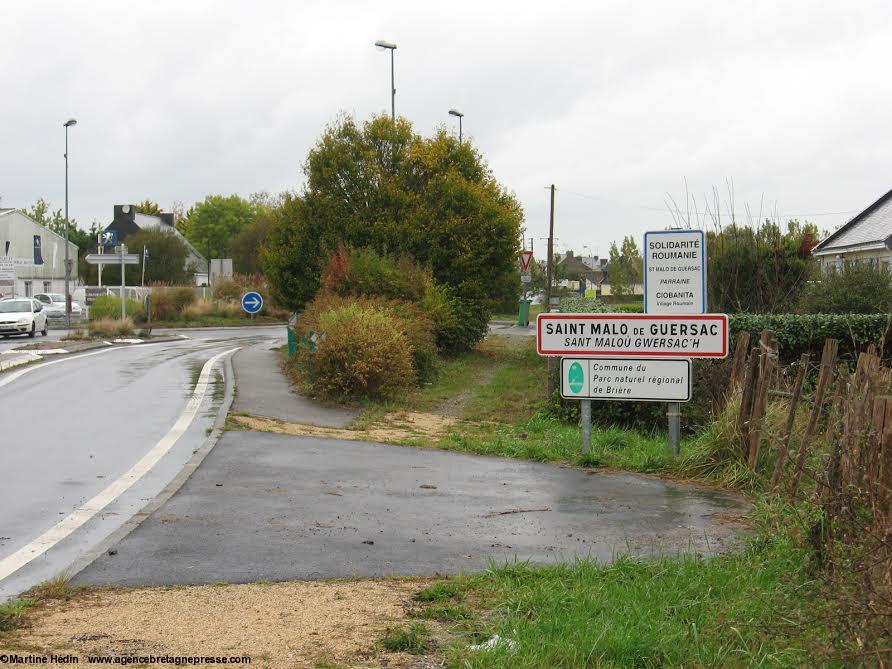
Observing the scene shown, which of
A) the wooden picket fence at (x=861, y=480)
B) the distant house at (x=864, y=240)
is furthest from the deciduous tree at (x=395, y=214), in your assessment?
the wooden picket fence at (x=861, y=480)

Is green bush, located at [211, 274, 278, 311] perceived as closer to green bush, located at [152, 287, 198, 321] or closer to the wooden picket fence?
green bush, located at [152, 287, 198, 321]

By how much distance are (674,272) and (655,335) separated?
715mm

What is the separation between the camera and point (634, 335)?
11.2 meters

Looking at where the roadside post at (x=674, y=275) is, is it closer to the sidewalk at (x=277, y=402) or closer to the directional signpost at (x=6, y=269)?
the sidewalk at (x=277, y=402)

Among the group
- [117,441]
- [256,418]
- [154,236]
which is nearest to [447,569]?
[117,441]

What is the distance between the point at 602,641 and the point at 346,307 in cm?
1518

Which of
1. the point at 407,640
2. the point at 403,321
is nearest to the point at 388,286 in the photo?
the point at 403,321

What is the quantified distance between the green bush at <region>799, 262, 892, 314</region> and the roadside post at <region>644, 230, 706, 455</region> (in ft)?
34.0

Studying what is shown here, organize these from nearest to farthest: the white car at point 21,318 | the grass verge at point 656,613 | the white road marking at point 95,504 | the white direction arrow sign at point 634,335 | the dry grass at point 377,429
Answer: the grass verge at point 656,613, the white road marking at point 95,504, the white direction arrow sign at point 634,335, the dry grass at point 377,429, the white car at point 21,318

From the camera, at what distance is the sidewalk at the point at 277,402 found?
15383 millimetres

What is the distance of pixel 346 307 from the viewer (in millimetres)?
19578

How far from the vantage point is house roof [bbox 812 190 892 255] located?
27422mm

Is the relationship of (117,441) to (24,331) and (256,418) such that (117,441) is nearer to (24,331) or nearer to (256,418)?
(256,418)

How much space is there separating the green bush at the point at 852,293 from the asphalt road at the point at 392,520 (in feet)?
38.7
